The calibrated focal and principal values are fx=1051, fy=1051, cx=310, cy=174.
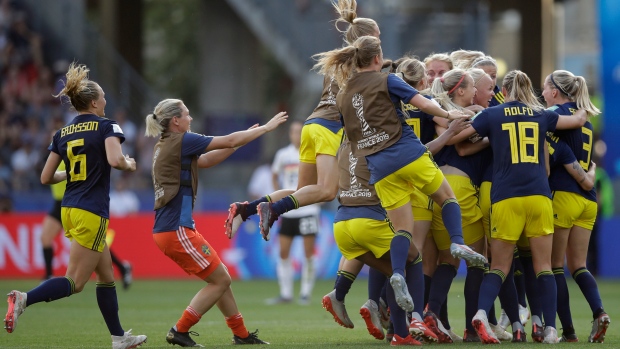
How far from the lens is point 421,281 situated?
8445 millimetres

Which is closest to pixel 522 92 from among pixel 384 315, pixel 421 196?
pixel 421 196

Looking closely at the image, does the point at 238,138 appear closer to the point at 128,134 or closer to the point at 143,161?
the point at 128,134

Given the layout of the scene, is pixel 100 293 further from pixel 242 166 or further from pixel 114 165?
pixel 242 166

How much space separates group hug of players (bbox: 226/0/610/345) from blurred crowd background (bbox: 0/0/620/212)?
31.5ft

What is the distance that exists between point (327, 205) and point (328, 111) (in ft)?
38.5

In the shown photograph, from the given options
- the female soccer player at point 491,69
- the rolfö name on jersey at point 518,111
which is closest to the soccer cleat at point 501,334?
the rolfö name on jersey at point 518,111

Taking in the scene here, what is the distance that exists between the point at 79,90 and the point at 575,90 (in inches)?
169

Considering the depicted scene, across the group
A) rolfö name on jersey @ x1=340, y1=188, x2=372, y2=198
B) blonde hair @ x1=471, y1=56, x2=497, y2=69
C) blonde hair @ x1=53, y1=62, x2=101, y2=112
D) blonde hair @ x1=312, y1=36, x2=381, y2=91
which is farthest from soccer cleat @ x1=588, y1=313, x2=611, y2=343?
blonde hair @ x1=53, y1=62, x2=101, y2=112

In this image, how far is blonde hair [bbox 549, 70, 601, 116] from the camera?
9.26m

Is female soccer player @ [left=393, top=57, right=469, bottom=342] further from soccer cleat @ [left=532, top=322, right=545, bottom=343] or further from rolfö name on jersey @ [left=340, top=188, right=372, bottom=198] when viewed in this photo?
soccer cleat @ [left=532, top=322, right=545, bottom=343]

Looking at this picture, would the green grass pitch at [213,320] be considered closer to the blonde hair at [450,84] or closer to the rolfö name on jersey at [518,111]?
the rolfö name on jersey at [518,111]

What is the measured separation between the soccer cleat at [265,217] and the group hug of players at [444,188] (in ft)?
0.05

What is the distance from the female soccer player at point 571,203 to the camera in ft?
30.3

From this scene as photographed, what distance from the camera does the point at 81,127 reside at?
8.74m
